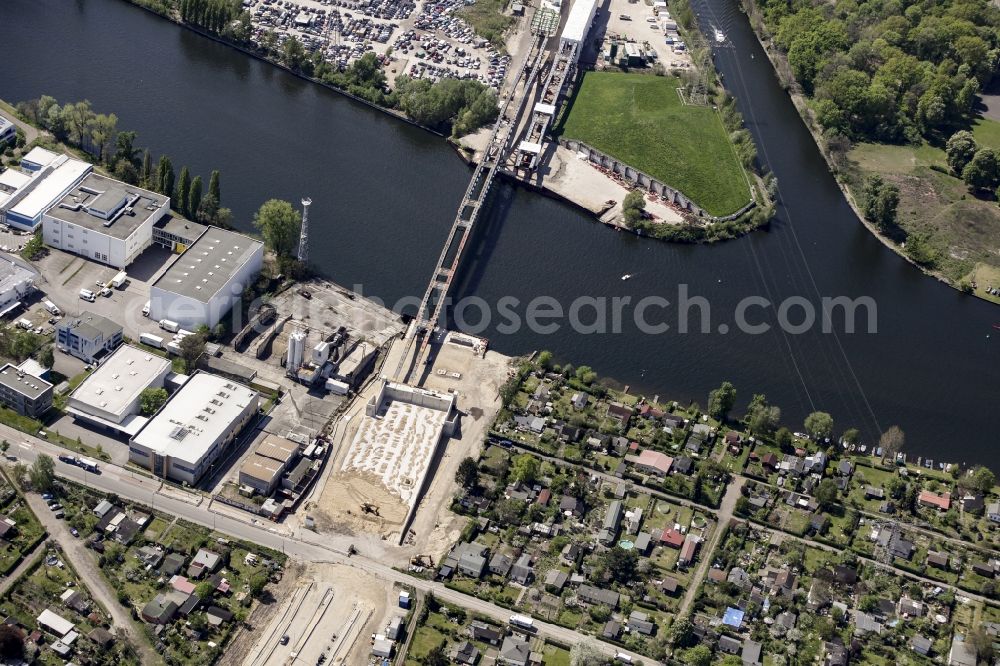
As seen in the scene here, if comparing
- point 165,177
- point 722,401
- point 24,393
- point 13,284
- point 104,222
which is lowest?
point 24,393

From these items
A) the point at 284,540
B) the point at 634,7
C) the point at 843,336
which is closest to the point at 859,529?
the point at 843,336

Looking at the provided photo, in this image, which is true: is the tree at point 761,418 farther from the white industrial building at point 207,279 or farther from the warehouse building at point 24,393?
the warehouse building at point 24,393

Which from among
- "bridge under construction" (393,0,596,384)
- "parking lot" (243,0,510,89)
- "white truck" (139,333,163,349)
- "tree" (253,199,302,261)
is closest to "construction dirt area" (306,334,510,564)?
"bridge under construction" (393,0,596,384)

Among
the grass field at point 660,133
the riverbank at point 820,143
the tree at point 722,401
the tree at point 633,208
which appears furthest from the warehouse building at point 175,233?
the riverbank at point 820,143

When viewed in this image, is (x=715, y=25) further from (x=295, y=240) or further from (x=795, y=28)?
(x=295, y=240)

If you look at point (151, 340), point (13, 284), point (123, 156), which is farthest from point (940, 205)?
point (13, 284)

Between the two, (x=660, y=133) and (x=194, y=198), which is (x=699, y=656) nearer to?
(x=194, y=198)
